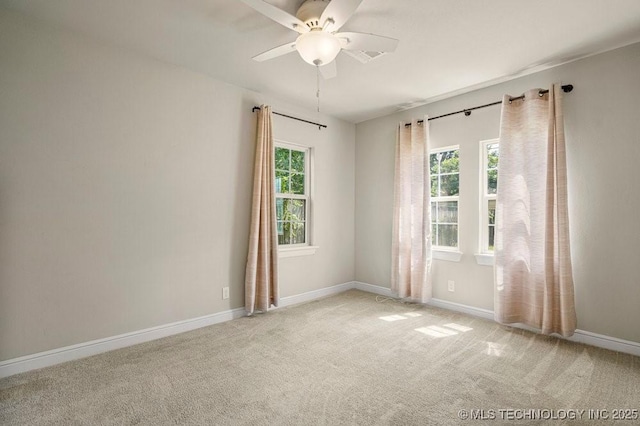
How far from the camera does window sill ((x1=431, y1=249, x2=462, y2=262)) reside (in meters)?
3.70

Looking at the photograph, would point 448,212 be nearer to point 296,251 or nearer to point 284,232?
point 296,251

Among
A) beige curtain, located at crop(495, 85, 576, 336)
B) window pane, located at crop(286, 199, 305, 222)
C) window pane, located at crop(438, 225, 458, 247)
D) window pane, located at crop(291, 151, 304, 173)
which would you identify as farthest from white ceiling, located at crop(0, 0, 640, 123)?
window pane, located at crop(438, 225, 458, 247)

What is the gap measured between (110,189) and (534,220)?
397cm

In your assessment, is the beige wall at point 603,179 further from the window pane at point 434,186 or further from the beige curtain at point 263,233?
the beige curtain at point 263,233

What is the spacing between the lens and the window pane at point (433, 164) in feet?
13.1

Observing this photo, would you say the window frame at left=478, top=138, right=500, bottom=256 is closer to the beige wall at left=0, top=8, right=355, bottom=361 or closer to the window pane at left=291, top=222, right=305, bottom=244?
the window pane at left=291, top=222, right=305, bottom=244

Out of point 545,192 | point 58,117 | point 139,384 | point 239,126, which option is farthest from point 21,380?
point 545,192

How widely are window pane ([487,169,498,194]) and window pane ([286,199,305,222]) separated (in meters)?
2.36

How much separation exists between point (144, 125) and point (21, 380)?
2164 mm

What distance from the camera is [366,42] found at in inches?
82.0

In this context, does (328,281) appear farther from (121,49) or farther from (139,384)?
(121,49)

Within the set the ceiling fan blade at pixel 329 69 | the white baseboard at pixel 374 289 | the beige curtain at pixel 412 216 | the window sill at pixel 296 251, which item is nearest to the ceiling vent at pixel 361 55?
the ceiling fan blade at pixel 329 69

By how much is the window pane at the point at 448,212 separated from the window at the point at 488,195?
33 cm

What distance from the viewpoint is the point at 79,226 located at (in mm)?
2477
